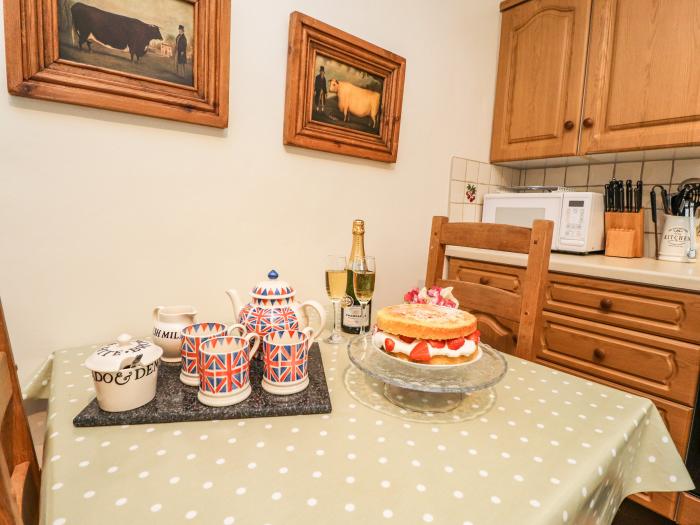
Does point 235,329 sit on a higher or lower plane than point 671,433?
higher

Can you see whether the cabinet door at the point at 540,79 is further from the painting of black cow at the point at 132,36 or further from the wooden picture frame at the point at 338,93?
the painting of black cow at the point at 132,36

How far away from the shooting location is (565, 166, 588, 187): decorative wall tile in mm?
1979

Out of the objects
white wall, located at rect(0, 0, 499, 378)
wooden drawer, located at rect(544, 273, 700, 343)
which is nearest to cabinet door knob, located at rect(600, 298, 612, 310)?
wooden drawer, located at rect(544, 273, 700, 343)

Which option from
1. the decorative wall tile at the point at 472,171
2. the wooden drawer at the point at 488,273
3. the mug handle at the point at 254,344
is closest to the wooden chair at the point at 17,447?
the mug handle at the point at 254,344

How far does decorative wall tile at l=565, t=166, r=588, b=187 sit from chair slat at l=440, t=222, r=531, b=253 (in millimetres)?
1203

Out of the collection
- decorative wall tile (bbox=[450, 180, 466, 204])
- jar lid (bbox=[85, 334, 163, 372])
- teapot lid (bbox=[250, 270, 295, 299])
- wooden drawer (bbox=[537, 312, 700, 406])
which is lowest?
wooden drawer (bbox=[537, 312, 700, 406])

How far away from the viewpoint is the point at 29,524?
1.89 ft

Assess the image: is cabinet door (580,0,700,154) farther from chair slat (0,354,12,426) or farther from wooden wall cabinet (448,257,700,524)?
chair slat (0,354,12,426)

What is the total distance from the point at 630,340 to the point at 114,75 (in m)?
1.78

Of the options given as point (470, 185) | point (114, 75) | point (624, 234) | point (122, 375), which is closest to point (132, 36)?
point (114, 75)

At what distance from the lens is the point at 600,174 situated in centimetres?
192

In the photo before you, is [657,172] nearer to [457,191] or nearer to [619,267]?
[619,267]

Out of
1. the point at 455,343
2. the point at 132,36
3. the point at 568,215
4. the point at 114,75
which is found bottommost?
the point at 455,343

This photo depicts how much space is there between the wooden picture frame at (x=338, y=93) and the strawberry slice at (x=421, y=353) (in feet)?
2.79
